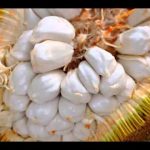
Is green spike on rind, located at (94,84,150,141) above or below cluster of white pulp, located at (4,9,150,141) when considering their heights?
below

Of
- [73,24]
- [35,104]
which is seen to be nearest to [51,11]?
[73,24]

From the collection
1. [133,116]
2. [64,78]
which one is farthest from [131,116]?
[64,78]

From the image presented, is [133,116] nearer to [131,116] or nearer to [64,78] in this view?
[131,116]

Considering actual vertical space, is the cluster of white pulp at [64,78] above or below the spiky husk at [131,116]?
above
